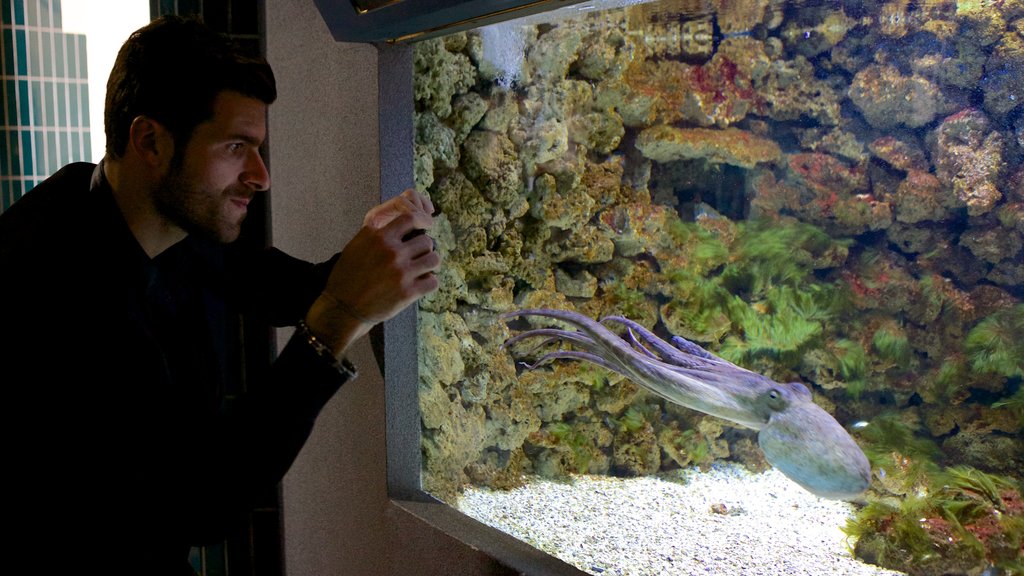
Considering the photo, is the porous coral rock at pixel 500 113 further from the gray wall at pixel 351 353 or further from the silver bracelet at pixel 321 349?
the silver bracelet at pixel 321 349

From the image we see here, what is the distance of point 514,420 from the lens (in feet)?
6.97

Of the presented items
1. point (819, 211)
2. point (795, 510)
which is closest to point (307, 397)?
point (795, 510)

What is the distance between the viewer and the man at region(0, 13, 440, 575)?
1104mm

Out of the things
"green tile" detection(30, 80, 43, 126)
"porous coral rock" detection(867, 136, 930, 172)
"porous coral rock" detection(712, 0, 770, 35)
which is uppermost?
"porous coral rock" detection(712, 0, 770, 35)

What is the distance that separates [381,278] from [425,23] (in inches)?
31.2

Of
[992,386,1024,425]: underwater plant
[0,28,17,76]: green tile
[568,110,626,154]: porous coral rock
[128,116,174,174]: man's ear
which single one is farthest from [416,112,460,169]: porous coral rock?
[0,28,17,76]: green tile

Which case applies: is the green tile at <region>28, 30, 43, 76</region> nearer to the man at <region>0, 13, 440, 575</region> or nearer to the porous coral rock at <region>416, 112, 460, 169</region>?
the porous coral rock at <region>416, 112, 460, 169</region>

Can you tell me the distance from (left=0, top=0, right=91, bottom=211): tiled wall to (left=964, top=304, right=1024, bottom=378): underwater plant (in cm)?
304

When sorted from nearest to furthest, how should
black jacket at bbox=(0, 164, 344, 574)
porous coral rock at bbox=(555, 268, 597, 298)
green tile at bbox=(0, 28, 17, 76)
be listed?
black jacket at bbox=(0, 164, 344, 574)
porous coral rock at bbox=(555, 268, 597, 298)
green tile at bbox=(0, 28, 17, 76)

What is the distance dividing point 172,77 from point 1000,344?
5.24ft

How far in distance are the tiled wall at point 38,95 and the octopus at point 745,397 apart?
2.27 m

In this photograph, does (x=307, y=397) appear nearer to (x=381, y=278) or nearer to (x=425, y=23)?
(x=381, y=278)

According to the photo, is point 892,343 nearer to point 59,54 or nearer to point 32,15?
point 59,54

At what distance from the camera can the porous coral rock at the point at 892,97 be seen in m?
1.43
